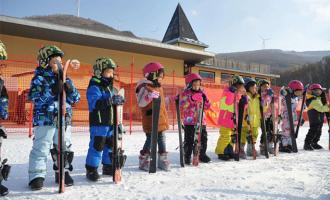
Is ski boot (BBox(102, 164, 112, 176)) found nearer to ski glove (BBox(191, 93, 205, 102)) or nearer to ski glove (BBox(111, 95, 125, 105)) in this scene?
ski glove (BBox(111, 95, 125, 105))

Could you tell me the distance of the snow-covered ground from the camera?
158 inches

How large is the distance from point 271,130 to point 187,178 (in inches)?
143

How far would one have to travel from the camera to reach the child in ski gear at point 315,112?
895 cm

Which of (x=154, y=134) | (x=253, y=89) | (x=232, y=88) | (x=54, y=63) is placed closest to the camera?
(x=54, y=63)

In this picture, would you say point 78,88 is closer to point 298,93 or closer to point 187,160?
point 187,160

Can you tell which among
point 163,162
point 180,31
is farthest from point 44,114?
point 180,31

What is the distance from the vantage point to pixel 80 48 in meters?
19.7

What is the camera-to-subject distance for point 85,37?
61.7 ft

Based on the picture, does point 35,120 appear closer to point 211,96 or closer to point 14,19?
point 211,96

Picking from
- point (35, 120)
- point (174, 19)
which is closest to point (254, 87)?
point (35, 120)

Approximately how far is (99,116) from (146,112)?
1198mm

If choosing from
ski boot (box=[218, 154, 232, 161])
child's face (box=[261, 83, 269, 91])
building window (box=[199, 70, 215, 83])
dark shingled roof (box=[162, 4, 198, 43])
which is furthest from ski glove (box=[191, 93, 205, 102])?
dark shingled roof (box=[162, 4, 198, 43])

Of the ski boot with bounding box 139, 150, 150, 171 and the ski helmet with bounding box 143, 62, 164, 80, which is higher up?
the ski helmet with bounding box 143, 62, 164, 80

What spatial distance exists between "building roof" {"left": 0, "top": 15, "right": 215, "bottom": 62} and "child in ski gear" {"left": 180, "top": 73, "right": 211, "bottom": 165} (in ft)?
41.8
